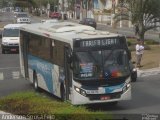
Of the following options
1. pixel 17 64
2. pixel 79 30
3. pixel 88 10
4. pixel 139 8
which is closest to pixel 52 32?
pixel 79 30

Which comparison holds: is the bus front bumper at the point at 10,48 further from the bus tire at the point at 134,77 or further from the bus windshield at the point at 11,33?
the bus tire at the point at 134,77

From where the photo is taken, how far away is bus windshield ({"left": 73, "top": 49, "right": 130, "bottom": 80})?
61.6 ft

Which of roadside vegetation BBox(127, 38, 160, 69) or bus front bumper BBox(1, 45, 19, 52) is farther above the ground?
roadside vegetation BBox(127, 38, 160, 69)

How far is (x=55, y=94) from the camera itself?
21484 millimetres

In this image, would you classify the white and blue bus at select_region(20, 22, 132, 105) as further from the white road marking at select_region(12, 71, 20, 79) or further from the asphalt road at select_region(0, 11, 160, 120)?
the white road marking at select_region(12, 71, 20, 79)

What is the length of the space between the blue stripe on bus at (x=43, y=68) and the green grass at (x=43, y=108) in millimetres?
6386

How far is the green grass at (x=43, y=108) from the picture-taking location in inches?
479

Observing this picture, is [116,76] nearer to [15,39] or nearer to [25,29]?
[25,29]

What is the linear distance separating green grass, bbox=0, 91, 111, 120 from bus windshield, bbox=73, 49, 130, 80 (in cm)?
350

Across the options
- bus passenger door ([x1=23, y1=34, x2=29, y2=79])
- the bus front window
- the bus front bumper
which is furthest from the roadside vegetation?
the bus front window


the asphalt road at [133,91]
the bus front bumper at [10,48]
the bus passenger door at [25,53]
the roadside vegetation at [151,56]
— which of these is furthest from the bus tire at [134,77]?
the bus front bumper at [10,48]

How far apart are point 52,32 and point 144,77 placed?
916cm

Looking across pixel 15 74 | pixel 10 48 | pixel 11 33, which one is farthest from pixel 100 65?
pixel 11 33

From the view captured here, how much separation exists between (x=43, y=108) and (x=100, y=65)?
19.2ft
